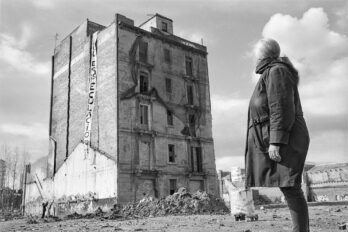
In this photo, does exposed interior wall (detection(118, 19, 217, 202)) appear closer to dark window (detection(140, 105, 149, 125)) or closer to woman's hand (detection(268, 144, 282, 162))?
dark window (detection(140, 105, 149, 125))

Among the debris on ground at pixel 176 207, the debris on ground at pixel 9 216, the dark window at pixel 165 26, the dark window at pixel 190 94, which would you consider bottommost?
the debris on ground at pixel 9 216

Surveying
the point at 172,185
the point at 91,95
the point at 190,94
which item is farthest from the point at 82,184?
the point at 190,94

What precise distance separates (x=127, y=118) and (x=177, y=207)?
8691mm

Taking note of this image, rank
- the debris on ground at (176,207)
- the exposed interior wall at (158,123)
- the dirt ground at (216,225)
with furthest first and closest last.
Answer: the exposed interior wall at (158,123) < the debris on ground at (176,207) < the dirt ground at (216,225)

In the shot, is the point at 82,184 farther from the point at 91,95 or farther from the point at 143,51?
the point at 143,51

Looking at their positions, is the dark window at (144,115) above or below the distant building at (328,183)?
above

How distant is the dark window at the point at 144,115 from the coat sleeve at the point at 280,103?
2384 cm

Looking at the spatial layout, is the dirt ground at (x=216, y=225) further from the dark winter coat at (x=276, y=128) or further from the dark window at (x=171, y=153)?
the dark window at (x=171, y=153)

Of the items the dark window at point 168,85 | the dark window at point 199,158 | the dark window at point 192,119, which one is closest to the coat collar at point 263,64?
the dark window at point 168,85

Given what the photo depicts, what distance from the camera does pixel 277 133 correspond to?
3.43m

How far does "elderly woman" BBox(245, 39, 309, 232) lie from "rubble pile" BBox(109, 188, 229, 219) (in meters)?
15.8

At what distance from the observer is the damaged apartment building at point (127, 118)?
84.3 feet

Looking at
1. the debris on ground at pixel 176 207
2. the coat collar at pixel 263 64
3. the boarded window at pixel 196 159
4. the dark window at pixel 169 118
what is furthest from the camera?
the boarded window at pixel 196 159

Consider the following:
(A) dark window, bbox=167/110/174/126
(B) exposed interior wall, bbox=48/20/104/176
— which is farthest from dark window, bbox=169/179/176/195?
(B) exposed interior wall, bbox=48/20/104/176
